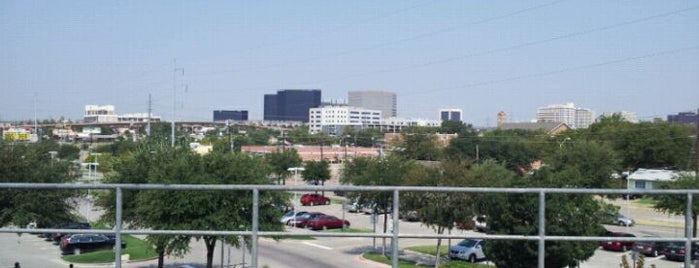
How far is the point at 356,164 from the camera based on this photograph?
165 feet

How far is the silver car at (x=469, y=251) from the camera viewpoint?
10.0 metres

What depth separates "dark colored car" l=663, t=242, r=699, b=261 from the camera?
22.8 ft

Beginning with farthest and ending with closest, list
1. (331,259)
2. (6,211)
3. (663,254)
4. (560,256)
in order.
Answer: (6,211) → (560,256) → (663,254) → (331,259)

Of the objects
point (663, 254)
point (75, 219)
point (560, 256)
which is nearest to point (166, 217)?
point (560, 256)

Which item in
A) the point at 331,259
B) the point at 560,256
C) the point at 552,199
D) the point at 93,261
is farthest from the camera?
the point at 552,199

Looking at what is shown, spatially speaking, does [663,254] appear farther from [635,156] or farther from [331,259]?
[635,156]

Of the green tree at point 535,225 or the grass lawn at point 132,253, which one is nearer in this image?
the green tree at point 535,225

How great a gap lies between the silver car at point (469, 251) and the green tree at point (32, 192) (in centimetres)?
1423

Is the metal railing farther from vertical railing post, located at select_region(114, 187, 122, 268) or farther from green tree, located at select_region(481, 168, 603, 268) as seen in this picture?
green tree, located at select_region(481, 168, 603, 268)

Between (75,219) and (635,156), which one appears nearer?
(75,219)

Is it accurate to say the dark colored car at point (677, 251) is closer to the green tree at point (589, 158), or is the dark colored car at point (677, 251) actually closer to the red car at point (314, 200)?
the red car at point (314, 200)

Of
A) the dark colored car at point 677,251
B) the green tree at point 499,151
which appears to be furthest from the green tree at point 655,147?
the dark colored car at point 677,251

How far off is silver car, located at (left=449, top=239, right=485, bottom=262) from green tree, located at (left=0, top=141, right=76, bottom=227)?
46.7ft

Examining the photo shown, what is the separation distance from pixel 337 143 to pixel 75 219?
125230 mm
